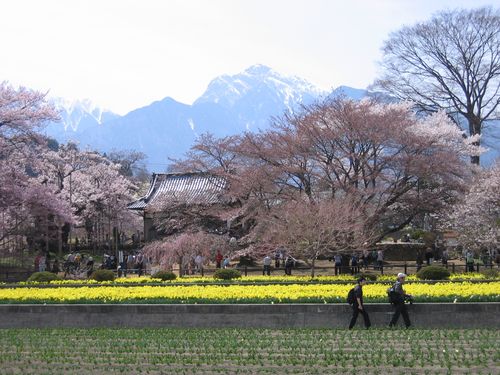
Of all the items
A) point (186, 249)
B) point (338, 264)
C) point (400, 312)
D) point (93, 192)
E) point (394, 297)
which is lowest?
point (400, 312)

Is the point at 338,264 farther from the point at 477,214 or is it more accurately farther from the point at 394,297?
the point at 394,297

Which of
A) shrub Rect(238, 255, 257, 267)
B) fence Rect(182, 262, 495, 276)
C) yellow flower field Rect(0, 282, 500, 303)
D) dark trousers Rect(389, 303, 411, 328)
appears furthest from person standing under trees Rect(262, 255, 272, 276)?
dark trousers Rect(389, 303, 411, 328)

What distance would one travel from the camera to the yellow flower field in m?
19.9

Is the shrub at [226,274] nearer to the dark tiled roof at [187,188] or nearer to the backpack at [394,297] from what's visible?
the backpack at [394,297]

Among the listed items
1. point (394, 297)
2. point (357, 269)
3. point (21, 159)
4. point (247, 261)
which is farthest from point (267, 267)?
point (394, 297)

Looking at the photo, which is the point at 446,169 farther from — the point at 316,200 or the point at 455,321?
the point at 455,321

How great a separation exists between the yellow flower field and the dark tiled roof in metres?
19.1

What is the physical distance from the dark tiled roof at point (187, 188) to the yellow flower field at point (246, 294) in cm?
1915

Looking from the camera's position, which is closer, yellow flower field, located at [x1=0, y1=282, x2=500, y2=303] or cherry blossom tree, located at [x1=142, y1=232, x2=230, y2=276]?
yellow flower field, located at [x1=0, y1=282, x2=500, y2=303]

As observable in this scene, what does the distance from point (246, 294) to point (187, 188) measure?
26.4m

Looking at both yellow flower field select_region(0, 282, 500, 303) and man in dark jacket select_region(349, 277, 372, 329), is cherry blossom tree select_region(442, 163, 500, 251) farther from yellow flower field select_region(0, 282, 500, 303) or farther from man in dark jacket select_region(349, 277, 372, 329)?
man in dark jacket select_region(349, 277, 372, 329)

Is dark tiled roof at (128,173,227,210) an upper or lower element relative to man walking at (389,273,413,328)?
upper

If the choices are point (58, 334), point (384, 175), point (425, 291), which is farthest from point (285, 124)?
point (58, 334)

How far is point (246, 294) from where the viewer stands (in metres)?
21.6
